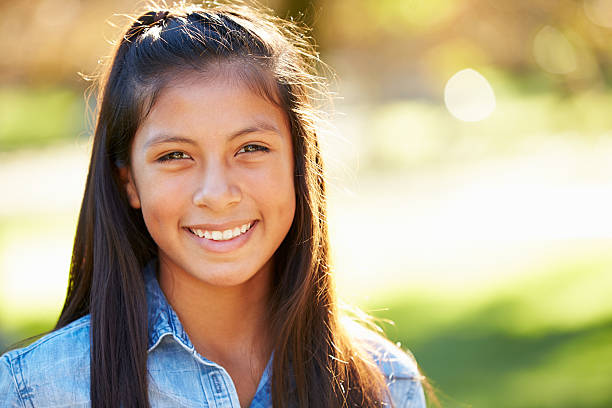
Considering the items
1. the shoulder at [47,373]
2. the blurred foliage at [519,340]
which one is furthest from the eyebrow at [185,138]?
the blurred foliage at [519,340]

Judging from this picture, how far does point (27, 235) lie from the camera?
9898 millimetres

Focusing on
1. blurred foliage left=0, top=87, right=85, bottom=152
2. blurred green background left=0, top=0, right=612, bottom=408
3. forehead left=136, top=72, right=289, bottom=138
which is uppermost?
blurred foliage left=0, top=87, right=85, bottom=152

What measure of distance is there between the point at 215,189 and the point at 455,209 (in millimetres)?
9290

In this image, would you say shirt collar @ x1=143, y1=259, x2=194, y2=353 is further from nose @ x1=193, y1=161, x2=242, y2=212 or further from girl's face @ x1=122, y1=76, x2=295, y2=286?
nose @ x1=193, y1=161, x2=242, y2=212

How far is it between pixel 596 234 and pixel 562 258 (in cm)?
117

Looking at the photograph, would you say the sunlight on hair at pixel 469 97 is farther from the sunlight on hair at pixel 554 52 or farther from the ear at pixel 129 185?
the ear at pixel 129 185

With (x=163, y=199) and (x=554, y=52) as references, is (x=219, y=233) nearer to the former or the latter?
(x=163, y=199)

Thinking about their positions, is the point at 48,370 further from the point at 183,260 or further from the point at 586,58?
the point at 586,58

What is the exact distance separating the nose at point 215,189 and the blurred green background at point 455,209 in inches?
19.9

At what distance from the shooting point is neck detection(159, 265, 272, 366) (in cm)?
223

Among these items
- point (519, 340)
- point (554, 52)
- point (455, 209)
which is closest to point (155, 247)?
point (519, 340)

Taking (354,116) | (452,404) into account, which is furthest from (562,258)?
(354,116)

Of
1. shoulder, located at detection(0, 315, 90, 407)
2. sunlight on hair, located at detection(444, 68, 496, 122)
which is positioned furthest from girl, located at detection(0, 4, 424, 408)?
sunlight on hair, located at detection(444, 68, 496, 122)

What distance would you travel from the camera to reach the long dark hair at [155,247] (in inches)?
82.0
